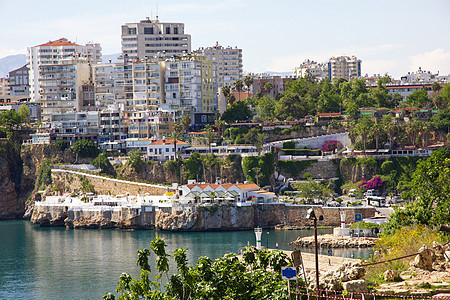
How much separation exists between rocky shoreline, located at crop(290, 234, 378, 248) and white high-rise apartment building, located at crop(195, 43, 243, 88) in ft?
301

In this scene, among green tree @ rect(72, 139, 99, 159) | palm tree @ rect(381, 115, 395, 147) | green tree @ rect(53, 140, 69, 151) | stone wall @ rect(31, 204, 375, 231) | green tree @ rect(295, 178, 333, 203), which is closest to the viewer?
stone wall @ rect(31, 204, 375, 231)

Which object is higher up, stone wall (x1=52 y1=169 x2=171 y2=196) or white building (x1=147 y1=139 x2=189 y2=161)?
white building (x1=147 y1=139 x2=189 y2=161)

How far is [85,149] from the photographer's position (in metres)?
111

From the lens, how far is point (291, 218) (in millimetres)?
87000

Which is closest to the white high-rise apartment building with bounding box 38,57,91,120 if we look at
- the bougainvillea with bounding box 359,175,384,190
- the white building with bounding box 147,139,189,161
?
the white building with bounding box 147,139,189,161

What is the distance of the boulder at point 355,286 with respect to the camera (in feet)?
123

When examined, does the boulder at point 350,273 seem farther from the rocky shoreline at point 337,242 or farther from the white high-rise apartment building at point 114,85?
the white high-rise apartment building at point 114,85

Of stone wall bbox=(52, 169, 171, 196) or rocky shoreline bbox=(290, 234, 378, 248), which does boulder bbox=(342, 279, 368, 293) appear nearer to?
rocky shoreline bbox=(290, 234, 378, 248)

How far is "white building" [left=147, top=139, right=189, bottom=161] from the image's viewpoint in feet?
340

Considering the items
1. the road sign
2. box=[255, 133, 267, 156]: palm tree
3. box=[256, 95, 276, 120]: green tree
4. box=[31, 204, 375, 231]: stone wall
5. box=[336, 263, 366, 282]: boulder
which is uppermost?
box=[256, 95, 276, 120]: green tree

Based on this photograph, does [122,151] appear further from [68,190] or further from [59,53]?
[59,53]

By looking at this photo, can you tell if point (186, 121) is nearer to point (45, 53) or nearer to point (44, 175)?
point (44, 175)

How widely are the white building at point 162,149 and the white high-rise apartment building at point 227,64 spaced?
5953 cm

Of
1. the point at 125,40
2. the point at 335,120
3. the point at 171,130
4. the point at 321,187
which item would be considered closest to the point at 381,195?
the point at 321,187
